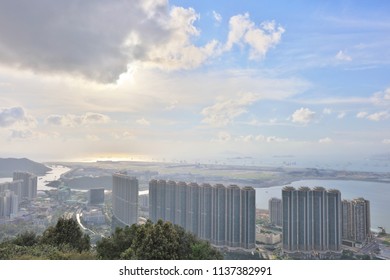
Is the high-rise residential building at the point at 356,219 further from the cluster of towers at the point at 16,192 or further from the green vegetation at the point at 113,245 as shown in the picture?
the cluster of towers at the point at 16,192

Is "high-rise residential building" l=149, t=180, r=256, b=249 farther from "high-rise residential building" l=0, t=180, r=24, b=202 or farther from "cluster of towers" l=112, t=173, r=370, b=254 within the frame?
"high-rise residential building" l=0, t=180, r=24, b=202

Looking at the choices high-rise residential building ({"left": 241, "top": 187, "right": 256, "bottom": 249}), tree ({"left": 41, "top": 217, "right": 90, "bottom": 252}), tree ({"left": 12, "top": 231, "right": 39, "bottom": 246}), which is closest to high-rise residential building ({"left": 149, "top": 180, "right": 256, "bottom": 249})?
high-rise residential building ({"left": 241, "top": 187, "right": 256, "bottom": 249})

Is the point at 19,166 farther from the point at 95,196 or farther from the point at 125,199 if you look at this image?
the point at 125,199

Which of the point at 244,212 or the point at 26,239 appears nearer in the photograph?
the point at 26,239

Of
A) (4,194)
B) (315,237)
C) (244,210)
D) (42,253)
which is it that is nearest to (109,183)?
(4,194)

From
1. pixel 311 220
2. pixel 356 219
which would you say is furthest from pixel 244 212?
pixel 356 219

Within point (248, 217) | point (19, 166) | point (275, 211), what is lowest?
point (248, 217)
